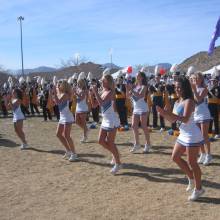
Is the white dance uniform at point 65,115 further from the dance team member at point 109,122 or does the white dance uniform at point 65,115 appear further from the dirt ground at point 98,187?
the dance team member at point 109,122

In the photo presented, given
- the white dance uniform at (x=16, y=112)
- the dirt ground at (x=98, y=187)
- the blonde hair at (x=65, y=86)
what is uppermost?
the blonde hair at (x=65, y=86)

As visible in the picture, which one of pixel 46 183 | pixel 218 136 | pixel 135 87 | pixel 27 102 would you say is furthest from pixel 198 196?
pixel 27 102

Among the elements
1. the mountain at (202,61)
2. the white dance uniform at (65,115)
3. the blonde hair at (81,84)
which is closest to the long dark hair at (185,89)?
the white dance uniform at (65,115)

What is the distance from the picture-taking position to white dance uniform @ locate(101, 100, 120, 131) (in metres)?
8.68

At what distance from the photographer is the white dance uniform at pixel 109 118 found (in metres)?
8.68

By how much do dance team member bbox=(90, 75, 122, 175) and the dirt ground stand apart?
42 cm

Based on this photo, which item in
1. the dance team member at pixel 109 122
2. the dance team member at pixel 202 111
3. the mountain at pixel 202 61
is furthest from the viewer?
the mountain at pixel 202 61

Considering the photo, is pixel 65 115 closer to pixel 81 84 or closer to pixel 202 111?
pixel 81 84

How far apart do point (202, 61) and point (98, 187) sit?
5667 centimetres

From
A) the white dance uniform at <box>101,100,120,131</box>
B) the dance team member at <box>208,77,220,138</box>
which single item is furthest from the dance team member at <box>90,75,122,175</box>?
the dance team member at <box>208,77,220,138</box>

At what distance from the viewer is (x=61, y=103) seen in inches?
399

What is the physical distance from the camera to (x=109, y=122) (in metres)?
8.71

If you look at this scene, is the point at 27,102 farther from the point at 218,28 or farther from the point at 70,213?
the point at 70,213

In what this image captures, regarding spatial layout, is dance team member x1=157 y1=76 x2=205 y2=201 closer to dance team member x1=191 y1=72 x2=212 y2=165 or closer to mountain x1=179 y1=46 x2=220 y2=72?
dance team member x1=191 y1=72 x2=212 y2=165
